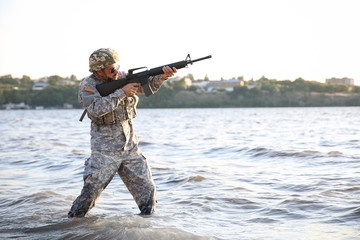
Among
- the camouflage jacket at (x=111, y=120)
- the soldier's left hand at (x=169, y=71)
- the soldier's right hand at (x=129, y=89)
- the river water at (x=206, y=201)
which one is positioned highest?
the soldier's left hand at (x=169, y=71)

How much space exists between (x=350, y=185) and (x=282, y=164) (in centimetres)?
385

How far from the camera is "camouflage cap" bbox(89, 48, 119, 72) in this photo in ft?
18.5

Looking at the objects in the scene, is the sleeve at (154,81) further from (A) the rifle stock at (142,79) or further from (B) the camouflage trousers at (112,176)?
(B) the camouflage trousers at (112,176)

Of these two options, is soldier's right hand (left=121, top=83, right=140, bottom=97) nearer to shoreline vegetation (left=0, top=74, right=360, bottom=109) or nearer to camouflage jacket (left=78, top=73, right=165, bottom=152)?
camouflage jacket (left=78, top=73, right=165, bottom=152)

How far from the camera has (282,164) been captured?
1256 cm

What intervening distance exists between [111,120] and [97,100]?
Answer: 0.35 meters

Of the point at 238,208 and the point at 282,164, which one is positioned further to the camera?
the point at 282,164

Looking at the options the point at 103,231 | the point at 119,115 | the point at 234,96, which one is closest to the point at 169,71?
the point at 119,115

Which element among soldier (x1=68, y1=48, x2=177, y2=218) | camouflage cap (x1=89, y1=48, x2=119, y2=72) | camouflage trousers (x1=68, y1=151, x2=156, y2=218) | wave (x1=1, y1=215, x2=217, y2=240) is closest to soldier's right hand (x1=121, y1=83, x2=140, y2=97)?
soldier (x1=68, y1=48, x2=177, y2=218)

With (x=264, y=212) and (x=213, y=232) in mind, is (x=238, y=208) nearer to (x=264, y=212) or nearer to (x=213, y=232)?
(x=264, y=212)

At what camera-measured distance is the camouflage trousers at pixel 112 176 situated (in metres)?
5.77

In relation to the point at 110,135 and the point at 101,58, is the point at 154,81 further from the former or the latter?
the point at 110,135

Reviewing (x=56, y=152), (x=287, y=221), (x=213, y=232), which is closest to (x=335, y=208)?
(x=287, y=221)

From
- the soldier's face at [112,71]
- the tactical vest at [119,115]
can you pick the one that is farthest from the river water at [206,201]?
the soldier's face at [112,71]
